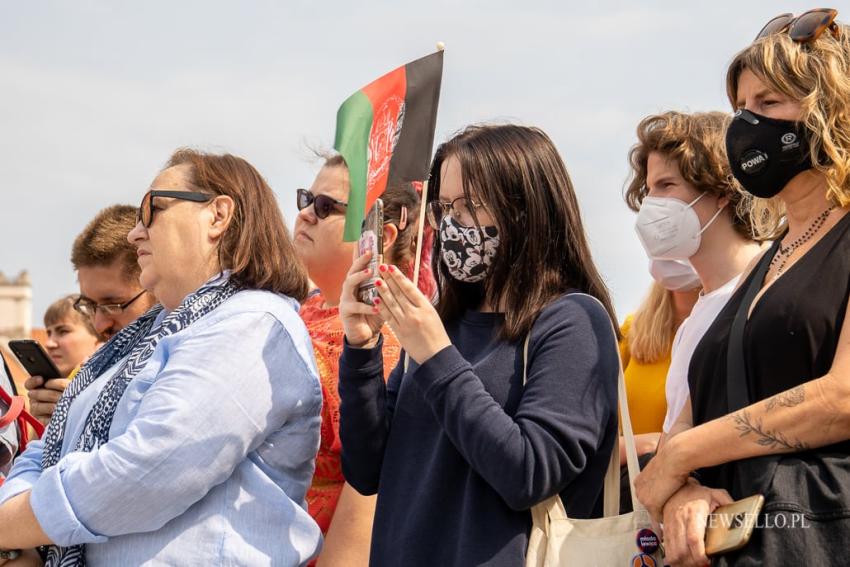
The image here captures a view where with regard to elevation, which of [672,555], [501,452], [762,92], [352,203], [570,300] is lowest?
[672,555]

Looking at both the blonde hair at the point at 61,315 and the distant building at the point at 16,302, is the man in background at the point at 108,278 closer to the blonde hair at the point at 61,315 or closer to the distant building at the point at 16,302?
the blonde hair at the point at 61,315

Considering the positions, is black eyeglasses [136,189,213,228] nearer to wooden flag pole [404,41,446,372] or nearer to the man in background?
wooden flag pole [404,41,446,372]

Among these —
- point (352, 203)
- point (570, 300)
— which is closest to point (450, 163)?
point (352, 203)

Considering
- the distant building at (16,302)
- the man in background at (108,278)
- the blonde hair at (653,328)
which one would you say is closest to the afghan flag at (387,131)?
the blonde hair at (653,328)

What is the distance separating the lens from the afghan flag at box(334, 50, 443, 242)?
364 cm

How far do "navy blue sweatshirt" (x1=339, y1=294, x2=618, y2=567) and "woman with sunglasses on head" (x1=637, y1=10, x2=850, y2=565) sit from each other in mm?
233

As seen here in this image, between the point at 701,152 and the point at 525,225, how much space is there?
1.21 meters

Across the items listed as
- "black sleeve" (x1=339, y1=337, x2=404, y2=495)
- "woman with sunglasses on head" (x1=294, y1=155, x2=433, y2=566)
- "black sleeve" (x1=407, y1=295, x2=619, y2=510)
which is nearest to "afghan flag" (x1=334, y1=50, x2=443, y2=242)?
"black sleeve" (x1=339, y1=337, x2=404, y2=495)

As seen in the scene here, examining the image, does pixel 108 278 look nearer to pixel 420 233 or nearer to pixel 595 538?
pixel 420 233

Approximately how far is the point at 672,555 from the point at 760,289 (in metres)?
0.77

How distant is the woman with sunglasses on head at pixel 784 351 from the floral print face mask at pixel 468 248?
2.35ft

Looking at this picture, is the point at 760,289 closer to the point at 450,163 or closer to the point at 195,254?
the point at 450,163

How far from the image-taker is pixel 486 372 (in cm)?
343

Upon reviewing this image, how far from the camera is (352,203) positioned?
3.64m
